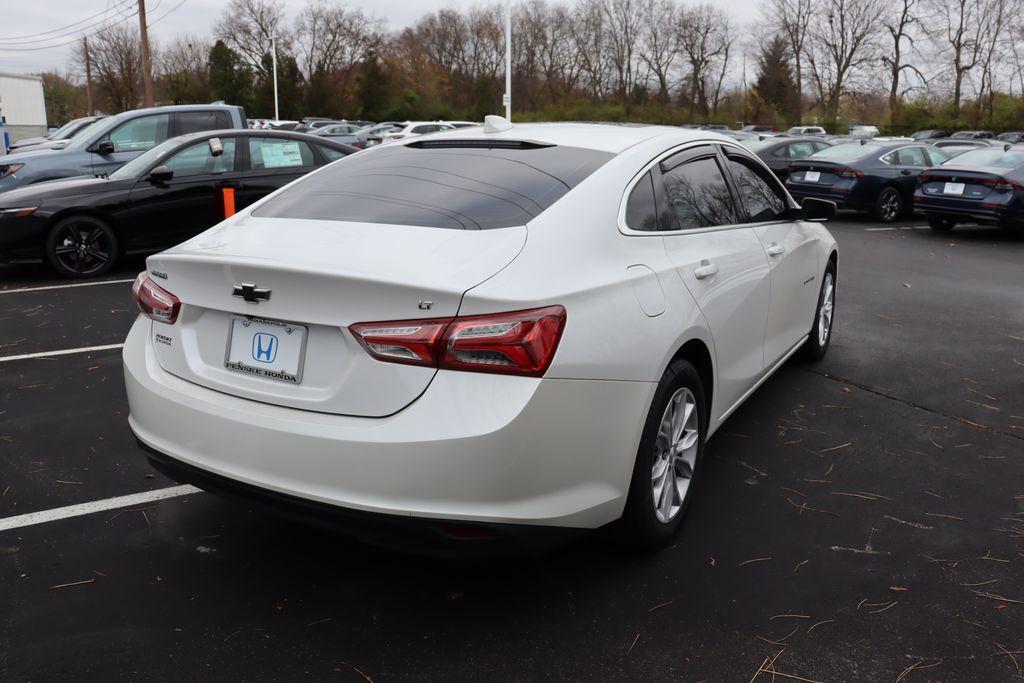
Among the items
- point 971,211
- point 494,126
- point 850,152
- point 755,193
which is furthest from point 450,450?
point 850,152

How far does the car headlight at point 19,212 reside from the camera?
8.53 m

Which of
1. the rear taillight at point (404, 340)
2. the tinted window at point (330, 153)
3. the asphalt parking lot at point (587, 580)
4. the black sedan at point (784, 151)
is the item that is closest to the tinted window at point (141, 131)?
the tinted window at point (330, 153)

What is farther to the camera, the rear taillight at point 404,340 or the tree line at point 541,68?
the tree line at point 541,68

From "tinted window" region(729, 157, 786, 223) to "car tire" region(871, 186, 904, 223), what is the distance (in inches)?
476

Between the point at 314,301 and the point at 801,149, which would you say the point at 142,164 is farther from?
Result: the point at 801,149

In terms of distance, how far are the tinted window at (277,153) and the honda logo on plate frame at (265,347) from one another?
764 cm

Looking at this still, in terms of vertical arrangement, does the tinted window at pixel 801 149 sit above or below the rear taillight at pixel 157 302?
above

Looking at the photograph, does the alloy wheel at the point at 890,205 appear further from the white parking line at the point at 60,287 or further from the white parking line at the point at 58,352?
the white parking line at the point at 58,352

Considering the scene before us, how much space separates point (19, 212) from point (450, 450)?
7.95m

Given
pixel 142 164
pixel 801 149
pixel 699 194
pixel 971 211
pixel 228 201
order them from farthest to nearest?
pixel 801 149, pixel 971 211, pixel 142 164, pixel 228 201, pixel 699 194

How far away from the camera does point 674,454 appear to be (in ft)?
10.8

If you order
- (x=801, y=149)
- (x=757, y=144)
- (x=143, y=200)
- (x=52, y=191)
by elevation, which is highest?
(x=757, y=144)

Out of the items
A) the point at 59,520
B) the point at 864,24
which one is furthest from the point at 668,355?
the point at 864,24

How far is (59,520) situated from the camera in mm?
3531
